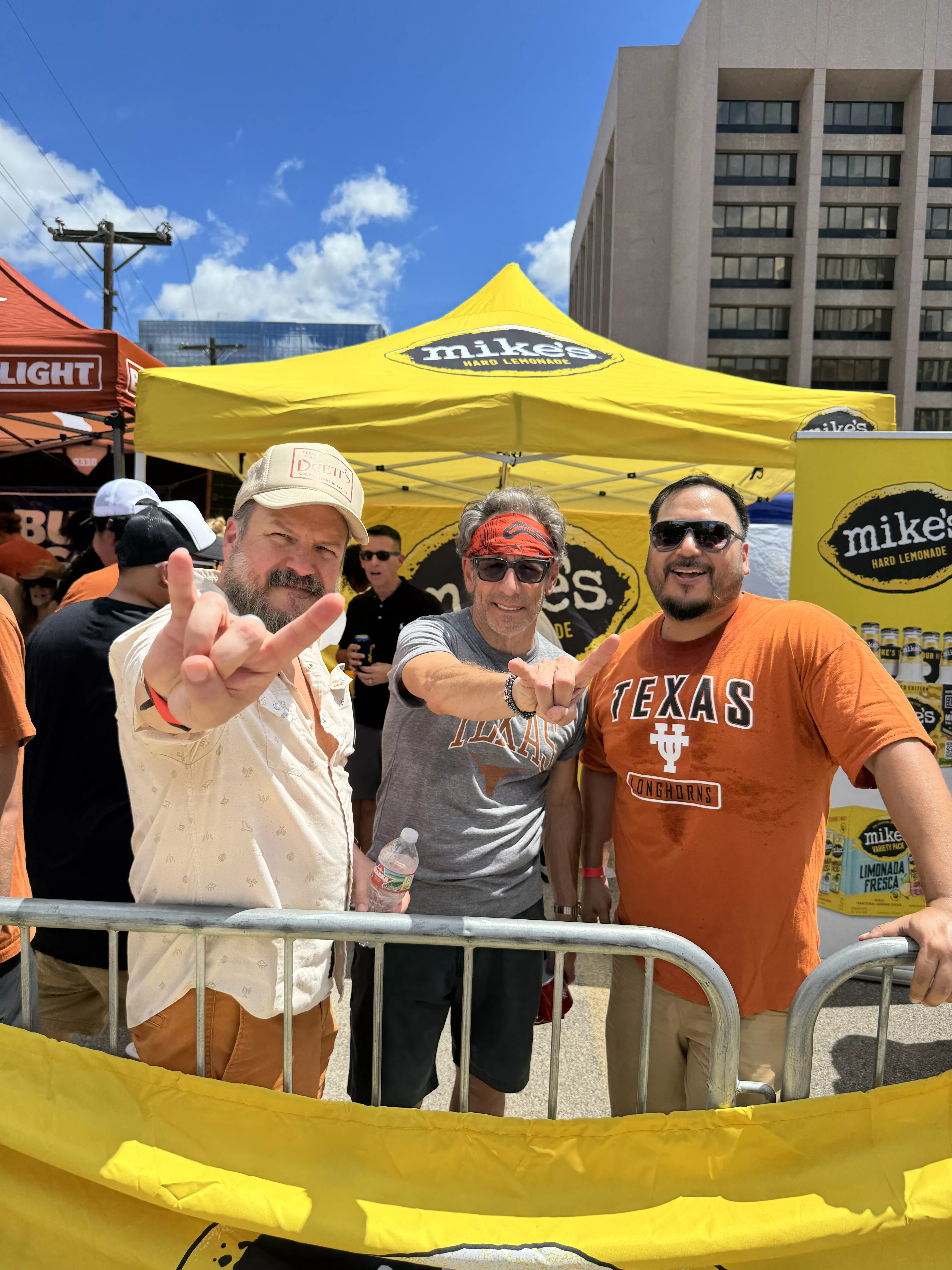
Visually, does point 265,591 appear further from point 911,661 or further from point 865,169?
point 865,169

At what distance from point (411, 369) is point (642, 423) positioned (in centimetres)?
136

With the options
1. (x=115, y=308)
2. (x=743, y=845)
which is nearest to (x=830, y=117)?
(x=115, y=308)

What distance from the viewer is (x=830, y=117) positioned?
38062 millimetres

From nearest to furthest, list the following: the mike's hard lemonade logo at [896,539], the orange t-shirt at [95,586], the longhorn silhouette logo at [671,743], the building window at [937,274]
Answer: the longhorn silhouette logo at [671,743] → the orange t-shirt at [95,586] → the mike's hard lemonade logo at [896,539] → the building window at [937,274]

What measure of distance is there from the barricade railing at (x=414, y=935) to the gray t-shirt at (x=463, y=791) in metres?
0.53

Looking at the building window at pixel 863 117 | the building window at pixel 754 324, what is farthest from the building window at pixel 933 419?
the building window at pixel 863 117

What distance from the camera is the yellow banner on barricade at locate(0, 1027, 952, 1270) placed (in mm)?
1239

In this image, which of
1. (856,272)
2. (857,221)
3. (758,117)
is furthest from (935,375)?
(758,117)

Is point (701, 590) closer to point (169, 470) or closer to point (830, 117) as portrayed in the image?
point (169, 470)

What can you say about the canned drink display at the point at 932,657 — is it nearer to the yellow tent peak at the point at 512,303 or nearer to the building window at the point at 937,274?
the yellow tent peak at the point at 512,303

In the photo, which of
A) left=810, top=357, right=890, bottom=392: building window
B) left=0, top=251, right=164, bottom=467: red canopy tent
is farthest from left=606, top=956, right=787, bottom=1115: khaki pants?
left=810, top=357, right=890, bottom=392: building window

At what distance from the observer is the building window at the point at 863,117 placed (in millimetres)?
37625

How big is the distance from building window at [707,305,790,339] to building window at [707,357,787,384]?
3.66 feet

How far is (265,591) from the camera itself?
1.42m
